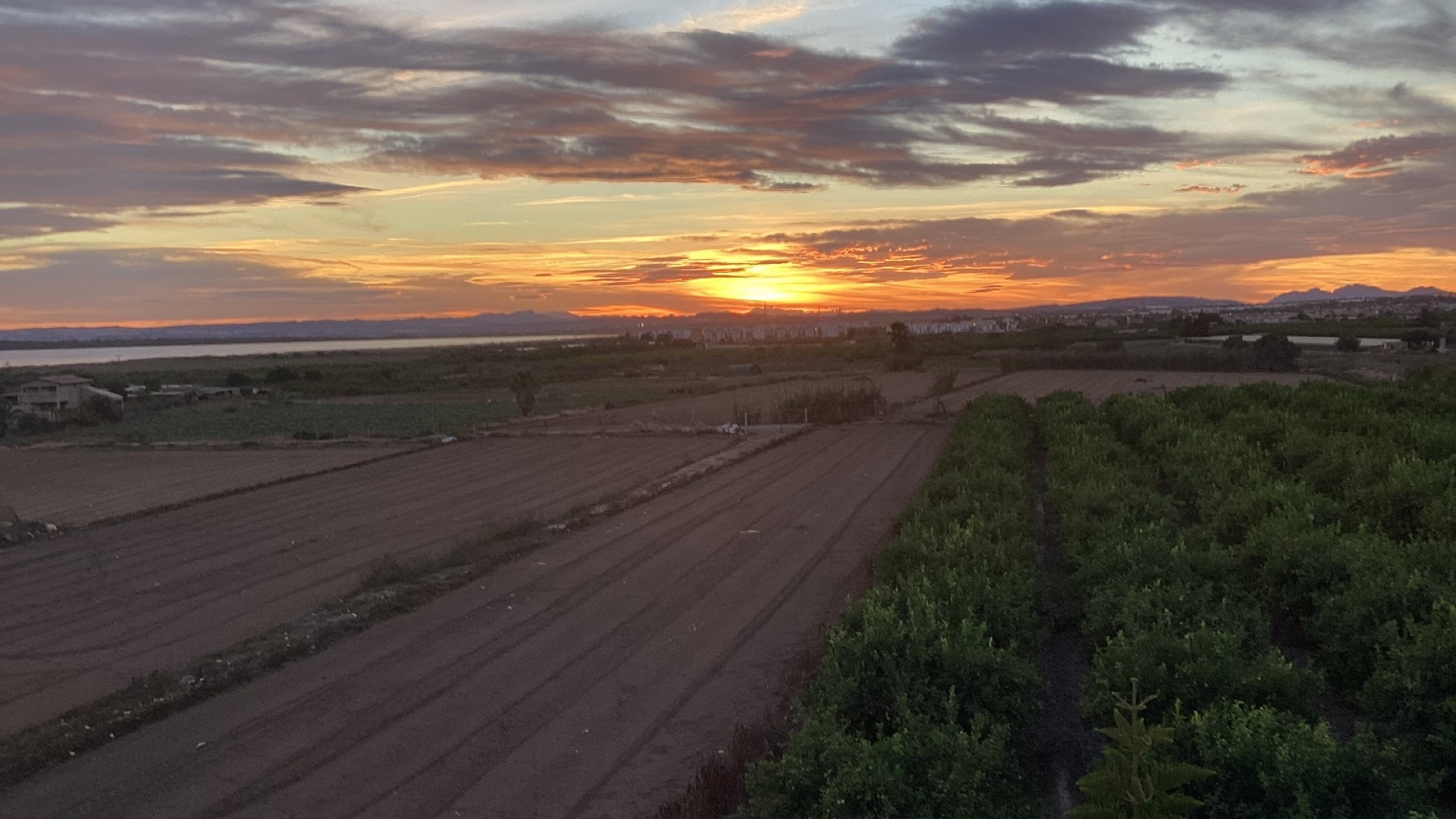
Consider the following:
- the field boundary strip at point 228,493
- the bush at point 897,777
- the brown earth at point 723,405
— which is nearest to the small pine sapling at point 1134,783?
the bush at point 897,777

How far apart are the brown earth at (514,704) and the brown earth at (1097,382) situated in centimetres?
2777

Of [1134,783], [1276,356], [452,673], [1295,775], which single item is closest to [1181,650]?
[1295,775]

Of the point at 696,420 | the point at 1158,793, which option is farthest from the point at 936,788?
the point at 696,420

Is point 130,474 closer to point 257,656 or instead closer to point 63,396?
point 257,656

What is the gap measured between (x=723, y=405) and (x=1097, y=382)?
2119cm

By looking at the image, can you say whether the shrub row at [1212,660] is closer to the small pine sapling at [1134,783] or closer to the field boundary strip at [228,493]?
the small pine sapling at [1134,783]

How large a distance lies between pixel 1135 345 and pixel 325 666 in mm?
81731

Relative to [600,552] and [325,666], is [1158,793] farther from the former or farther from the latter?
[600,552]

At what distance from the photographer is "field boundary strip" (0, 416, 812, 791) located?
347 inches

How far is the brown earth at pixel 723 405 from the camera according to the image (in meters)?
40.2

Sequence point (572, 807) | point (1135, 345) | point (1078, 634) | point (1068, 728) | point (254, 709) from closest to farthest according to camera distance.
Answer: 1. point (572, 807)
2. point (1068, 728)
3. point (254, 709)
4. point (1078, 634)
5. point (1135, 345)

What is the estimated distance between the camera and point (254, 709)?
9672mm

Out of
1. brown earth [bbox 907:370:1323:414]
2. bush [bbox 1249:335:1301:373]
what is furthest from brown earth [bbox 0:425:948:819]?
bush [bbox 1249:335:1301:373]

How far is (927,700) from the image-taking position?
682 centimetres
